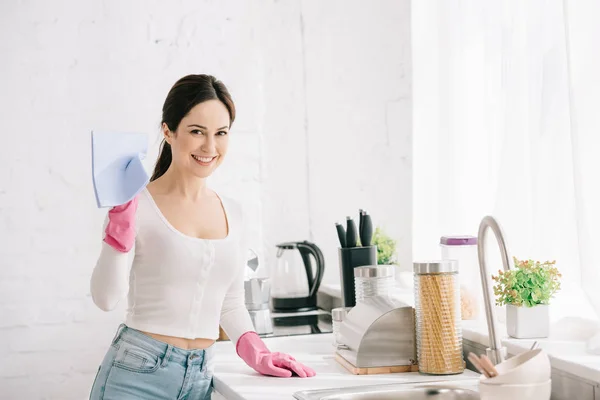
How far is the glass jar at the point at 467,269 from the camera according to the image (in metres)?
1.97

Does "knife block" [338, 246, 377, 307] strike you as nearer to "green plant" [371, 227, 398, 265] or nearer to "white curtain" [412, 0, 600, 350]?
"white curtain" [412, 0, 600, 350]

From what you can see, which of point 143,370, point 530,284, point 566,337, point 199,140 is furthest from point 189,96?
point 566,337

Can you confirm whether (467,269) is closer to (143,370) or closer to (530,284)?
(530,284)

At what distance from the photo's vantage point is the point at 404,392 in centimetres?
164

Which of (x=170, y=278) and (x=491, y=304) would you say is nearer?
(x=491, y=304)

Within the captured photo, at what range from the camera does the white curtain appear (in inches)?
66.2

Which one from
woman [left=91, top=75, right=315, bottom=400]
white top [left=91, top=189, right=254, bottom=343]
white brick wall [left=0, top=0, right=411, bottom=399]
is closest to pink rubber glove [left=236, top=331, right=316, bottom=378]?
woman [left=91, top=75, right=315, bottom=400]

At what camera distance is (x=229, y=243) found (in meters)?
1.79

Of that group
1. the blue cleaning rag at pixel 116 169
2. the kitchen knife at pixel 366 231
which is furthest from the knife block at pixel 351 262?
the blue cleaning rag at pixel 116 169

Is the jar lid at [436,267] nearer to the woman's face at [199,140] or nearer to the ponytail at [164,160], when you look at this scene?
the woman's face at [199,140]

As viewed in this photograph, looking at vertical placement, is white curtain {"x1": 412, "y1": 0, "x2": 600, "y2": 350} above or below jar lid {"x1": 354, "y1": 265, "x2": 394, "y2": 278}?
above

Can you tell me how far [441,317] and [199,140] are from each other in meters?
0.64

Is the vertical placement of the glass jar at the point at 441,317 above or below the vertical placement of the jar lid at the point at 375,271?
below

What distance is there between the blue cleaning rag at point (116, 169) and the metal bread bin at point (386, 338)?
2.01 ft
